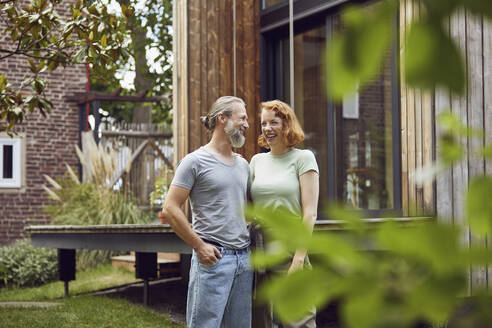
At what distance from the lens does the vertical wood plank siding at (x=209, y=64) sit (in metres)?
7.83

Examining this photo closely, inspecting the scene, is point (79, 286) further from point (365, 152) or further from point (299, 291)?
point (299, 291)

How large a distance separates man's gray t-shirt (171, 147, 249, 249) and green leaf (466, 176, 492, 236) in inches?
117

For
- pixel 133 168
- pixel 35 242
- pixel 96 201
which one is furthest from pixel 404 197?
pixel 133 168

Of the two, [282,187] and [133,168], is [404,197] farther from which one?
[133,168]

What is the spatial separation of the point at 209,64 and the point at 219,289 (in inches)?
190

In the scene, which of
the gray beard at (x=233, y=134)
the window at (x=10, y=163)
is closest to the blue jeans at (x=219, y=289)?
the gray beard at (x=233, y=134)

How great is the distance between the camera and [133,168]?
14.1 m

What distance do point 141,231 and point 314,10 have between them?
299cm

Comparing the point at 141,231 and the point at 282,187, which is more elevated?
the point at 282,187

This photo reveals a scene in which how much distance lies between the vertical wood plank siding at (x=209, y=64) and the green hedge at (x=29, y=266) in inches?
161

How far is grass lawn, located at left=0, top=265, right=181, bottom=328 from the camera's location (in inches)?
263

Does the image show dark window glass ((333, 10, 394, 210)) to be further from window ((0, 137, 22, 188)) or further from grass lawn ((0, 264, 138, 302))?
window ((0, 137, 22, 188))

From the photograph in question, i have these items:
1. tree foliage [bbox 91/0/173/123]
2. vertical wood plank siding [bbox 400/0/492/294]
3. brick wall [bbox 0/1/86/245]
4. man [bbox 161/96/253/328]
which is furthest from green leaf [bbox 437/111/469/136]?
brick wall [bbox 0/1/86/245]

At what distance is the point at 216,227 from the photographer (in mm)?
3482
